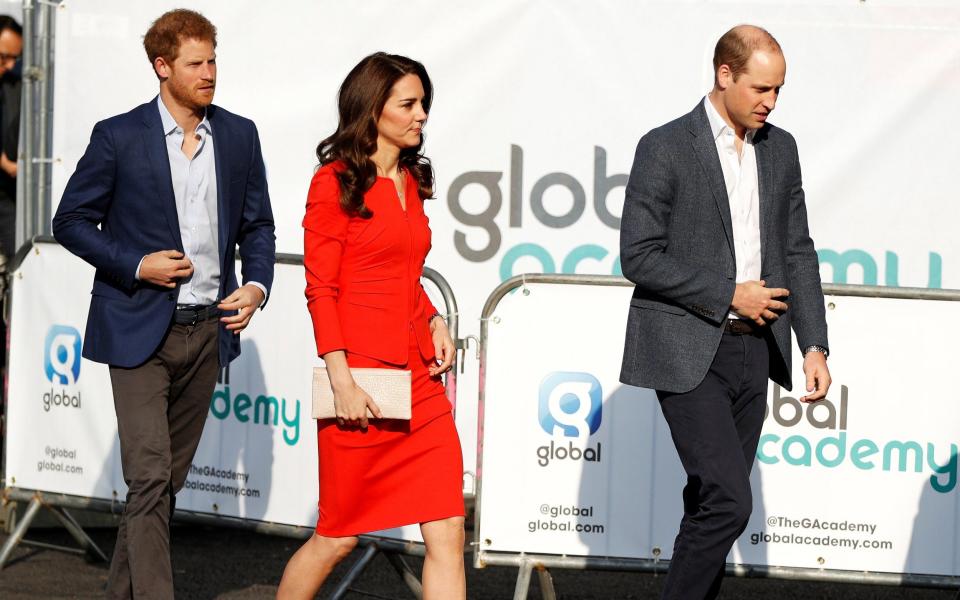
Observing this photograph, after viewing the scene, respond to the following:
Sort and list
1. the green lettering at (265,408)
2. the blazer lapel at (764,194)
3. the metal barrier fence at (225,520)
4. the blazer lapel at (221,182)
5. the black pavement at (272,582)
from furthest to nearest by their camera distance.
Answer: the green lettering at (265,408) → the black pavement at (272,582) → the metal barrier fence at (225,520) → the blazer lapel at (221,182) → the blazer lapel at (764,194)

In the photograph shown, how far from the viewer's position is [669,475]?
242 inches

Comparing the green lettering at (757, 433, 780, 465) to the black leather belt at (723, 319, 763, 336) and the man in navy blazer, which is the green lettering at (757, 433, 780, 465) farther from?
the man in navy blazer

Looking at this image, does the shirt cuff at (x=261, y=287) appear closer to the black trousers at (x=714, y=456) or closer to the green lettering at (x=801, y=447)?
the black trousers at (x=714, y=456)

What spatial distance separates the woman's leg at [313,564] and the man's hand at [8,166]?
4732 millimetres

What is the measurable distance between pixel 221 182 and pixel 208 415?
6.27 ft

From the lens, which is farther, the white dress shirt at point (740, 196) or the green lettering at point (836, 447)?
the green lettering at point (836, 447)

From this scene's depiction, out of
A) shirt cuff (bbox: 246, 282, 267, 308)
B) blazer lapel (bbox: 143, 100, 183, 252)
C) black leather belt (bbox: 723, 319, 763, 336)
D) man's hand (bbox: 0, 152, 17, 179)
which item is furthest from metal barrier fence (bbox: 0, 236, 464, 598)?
black leather belt (bbox: 723, 319, 763, 336)

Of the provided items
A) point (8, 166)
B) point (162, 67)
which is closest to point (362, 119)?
point (162, 67)

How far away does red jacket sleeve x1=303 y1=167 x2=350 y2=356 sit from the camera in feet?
15.3

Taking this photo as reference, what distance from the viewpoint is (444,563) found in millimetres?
4684

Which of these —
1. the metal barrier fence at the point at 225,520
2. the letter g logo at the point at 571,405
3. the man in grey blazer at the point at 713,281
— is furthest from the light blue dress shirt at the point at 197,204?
the man in grey blazer at the point at 713,281

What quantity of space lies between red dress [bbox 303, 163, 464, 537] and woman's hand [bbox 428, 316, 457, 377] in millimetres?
74

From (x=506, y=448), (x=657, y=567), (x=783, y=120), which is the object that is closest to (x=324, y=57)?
(x=783, y=120)

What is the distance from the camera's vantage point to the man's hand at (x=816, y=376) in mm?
4809
